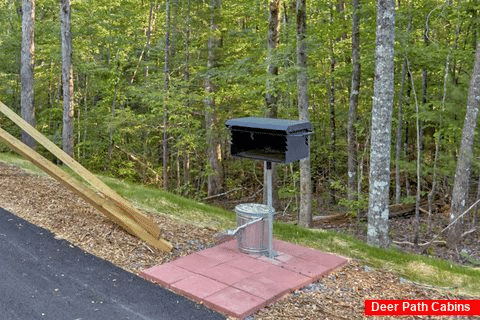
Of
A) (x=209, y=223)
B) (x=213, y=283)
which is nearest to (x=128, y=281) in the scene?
(x=213, y=283)

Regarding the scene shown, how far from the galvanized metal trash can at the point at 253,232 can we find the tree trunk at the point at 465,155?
5.38 m

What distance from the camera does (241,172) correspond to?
761 inches

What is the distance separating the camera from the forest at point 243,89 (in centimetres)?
1241

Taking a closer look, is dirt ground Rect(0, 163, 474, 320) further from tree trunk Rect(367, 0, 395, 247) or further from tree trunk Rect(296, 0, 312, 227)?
tree trunk Rect(296, 0, 312, 227)

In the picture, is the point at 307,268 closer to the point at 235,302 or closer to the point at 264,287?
the point at 264,287

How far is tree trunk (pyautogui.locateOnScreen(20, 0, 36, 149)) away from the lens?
12.9 m

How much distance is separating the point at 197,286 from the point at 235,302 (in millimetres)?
557

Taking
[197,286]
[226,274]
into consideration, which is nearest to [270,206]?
[226,274]

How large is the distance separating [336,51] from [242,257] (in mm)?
11784

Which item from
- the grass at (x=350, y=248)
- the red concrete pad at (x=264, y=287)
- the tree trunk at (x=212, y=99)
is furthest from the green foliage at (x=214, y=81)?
the red concrete pad at (x=264, y=287)

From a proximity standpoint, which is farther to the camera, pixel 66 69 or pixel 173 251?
pixel 66 69

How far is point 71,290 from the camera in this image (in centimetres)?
482

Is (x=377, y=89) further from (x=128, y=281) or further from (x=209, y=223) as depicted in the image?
(x=128, y=281)

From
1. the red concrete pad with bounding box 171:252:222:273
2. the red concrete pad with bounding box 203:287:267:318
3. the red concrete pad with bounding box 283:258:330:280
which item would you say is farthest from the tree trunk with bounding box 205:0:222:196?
the red concrete pad with bounding box 203:287:267:318
